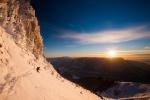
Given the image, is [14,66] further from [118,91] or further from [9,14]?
[118,91]

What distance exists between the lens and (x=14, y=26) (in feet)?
54.7

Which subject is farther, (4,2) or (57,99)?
(4,2)

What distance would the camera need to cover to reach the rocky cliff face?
15.3 m

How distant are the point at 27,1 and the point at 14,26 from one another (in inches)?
223

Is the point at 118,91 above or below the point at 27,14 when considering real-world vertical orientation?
below

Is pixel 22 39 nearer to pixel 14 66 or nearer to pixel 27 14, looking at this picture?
pixel 27 14

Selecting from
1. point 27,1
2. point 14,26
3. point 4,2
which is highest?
point 27,1

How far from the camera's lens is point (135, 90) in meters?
65.2

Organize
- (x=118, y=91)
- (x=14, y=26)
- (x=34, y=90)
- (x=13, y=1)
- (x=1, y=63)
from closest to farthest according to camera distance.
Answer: (x=1, y=63), (x=34, y=90), (x=14, y=26), (x=13, y=1), (x=118, y=91)

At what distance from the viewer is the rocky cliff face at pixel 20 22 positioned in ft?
50.1

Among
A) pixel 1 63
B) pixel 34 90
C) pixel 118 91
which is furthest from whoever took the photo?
pixel 118 91

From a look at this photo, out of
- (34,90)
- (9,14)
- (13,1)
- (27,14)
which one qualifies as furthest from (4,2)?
(34,90)

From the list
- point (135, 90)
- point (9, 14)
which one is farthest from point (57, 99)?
point (135, 90)

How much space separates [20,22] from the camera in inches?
728
